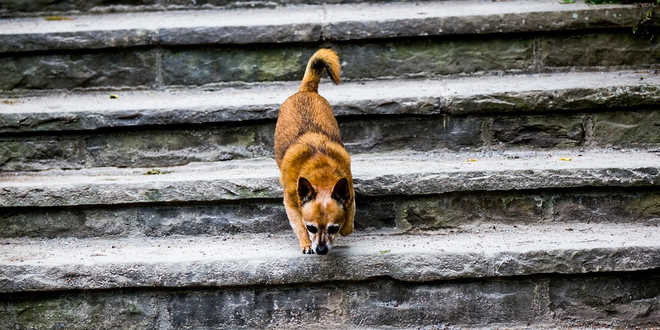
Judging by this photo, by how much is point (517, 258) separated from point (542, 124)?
1.08 meters

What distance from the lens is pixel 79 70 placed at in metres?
4.70

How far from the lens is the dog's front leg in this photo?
3590 millimetres

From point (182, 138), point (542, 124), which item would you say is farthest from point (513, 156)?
point (182, 138)

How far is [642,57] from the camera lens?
4.64 metres

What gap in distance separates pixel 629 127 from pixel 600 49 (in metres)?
0.67

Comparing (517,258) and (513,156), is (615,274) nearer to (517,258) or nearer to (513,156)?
(517,258)

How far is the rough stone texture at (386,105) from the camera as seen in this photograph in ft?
13.7

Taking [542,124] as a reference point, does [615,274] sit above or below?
below

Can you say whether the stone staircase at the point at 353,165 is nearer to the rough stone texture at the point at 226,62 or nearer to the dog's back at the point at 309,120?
the rough stone texture at the point at 226,62

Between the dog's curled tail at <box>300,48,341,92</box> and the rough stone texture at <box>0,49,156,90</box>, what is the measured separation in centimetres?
116

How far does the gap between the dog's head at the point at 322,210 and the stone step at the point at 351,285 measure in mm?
133

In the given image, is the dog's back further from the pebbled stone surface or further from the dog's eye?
the pebbled stone surface

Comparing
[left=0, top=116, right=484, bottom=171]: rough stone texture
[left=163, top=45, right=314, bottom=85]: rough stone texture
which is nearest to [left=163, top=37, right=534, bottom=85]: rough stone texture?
[left=163, top=45, right=314, bottom=85]: rough stone texture

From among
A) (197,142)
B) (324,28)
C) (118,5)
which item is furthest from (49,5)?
(324,28)
